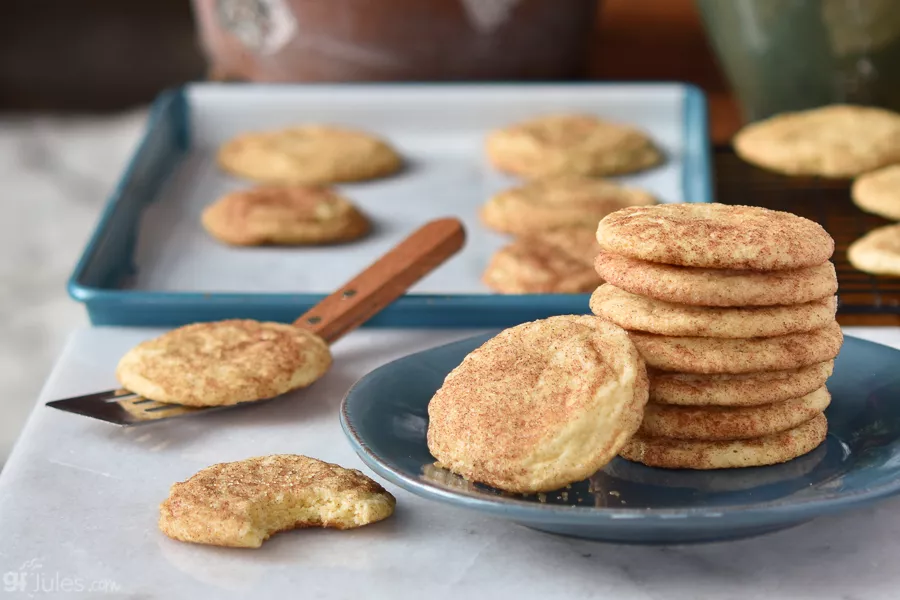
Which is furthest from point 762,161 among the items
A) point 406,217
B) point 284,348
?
point 284,348

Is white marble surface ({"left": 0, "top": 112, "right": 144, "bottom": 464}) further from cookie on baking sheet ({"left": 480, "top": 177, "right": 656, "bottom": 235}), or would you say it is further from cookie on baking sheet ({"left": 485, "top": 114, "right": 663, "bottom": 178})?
cookie on baking sheet ({"left": 480, "top": 177, "right": 656, "bottom": 235})

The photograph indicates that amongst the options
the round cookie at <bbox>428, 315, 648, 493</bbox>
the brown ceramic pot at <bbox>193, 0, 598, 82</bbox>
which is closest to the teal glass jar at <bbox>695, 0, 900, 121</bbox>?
the brown ceramic pot at <bbox>193, 0, 598, 82</bbox>

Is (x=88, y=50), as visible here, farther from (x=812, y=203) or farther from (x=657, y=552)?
(x=657, y=552)

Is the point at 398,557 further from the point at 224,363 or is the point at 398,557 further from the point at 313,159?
the point at 313,159

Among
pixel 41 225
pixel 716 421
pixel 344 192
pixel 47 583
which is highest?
pixel 716 421

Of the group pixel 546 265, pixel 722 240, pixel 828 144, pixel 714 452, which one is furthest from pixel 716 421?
pixel 828 144

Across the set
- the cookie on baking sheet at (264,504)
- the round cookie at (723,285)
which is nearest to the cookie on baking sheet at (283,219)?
the cookie on baking sheet at (264,504)
